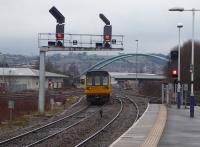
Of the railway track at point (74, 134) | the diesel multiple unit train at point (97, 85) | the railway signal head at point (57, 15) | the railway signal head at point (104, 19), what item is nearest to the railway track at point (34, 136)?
the railway track at point (74, 134)

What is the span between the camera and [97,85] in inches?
1875

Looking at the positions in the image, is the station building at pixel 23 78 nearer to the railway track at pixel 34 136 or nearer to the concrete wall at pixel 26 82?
the concrete wall at pixel 26 82

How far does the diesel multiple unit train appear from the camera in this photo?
47500 millimetres

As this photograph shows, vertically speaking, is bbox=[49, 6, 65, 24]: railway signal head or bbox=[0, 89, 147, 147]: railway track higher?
bbox=[49, 6, 65, 24]: railway signal head

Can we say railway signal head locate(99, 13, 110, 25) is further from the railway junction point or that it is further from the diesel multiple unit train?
the railway junction point

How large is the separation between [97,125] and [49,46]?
12.2 metres

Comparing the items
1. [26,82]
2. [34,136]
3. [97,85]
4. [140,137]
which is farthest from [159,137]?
[26,82]

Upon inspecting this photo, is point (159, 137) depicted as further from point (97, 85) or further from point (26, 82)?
point (26, 82)

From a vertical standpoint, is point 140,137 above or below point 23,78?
below

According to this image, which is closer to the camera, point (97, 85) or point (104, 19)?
point (104, 19)

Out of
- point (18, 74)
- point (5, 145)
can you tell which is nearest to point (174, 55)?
point (5, 145)

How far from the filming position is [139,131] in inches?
849

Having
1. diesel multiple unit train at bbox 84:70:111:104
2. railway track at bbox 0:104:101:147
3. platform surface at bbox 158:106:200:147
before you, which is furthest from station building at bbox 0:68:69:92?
platform surface at bbox 158:106:200:147

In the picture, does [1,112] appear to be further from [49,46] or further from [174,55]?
[174,55]
